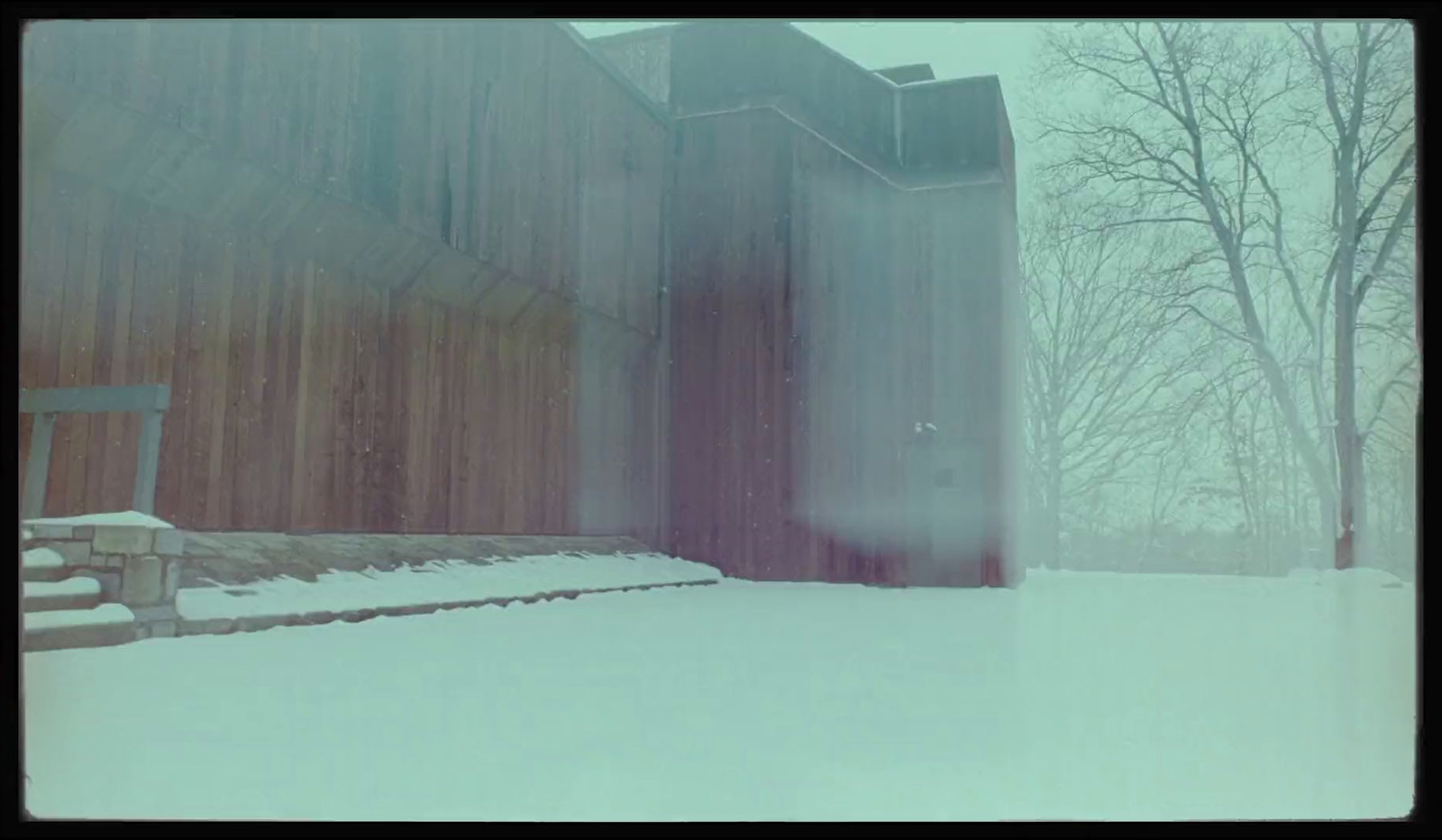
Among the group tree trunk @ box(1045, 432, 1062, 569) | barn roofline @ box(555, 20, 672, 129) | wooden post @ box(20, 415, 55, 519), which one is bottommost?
tree trunk @ box(1045, 432, 1062, 569)

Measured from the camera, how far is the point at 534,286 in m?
8.80

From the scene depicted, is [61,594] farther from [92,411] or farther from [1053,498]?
[1053,498]

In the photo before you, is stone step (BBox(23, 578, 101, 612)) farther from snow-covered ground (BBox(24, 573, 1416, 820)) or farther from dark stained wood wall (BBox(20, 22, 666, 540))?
dark stained wood wall (BBox(20, 22, 666, 540))

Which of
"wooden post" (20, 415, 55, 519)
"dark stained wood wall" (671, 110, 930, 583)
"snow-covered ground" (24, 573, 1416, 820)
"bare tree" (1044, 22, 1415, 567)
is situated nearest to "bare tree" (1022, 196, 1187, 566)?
"bare tree" (1044, 22, 1415, 567)

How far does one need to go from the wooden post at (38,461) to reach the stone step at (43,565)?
0.67 m

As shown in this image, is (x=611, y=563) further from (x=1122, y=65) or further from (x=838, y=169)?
(x=1122, y=65)

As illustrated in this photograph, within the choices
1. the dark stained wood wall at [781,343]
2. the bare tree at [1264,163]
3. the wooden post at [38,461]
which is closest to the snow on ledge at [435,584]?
the wooden post at [38,461]

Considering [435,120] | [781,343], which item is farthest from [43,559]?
[781,343]

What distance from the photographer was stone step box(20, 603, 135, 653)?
3961 millimetres

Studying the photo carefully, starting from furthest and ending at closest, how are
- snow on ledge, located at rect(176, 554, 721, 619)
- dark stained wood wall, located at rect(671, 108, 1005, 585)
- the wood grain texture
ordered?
dark stained wood wall, located at rect(671, 108, 1005, 585), the wood grain texture, snow on ledge, located at rect(176, 554, 721, 619)

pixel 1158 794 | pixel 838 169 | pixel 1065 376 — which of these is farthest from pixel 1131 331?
pixel 1158 794

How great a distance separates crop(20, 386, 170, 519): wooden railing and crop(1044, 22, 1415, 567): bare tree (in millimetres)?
11694

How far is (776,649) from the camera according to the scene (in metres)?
5.01

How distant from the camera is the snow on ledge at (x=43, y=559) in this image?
14.0ft
